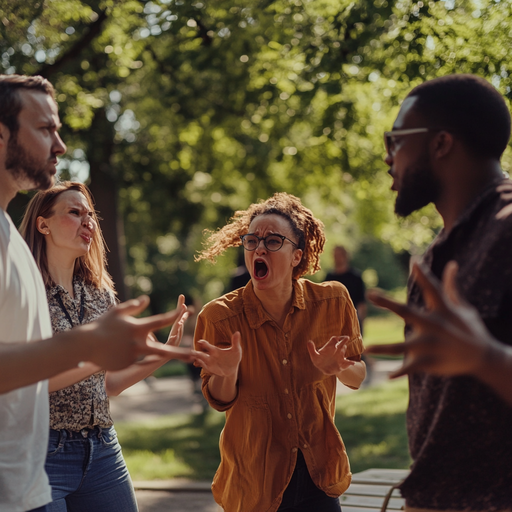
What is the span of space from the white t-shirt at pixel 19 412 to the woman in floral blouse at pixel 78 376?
0.77 m

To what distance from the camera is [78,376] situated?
2.86m

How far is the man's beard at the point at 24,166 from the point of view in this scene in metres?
2.22

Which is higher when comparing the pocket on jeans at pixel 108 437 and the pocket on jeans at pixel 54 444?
the pocket on jeans at pixel 54 444

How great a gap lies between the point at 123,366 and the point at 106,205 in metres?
10.5

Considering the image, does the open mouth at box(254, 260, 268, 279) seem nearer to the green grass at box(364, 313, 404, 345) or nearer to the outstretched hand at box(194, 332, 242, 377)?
the outstretched hand at box(194, 332, 242, 377)

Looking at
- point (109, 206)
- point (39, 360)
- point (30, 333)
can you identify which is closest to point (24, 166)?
point (30, 333)

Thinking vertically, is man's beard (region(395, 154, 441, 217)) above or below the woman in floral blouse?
above

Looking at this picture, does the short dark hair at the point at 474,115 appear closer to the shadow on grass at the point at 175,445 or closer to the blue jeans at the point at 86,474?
the blue jeans at the point at 86,474

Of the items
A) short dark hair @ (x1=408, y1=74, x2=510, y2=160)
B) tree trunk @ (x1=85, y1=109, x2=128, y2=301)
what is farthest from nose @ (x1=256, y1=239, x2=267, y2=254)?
tree trunk @ (x1=85, y1=109, x2=128, y2=301)

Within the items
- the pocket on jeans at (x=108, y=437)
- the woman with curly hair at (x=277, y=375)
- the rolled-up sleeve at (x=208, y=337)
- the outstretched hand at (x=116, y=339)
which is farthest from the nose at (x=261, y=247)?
the outstretched hand at (x=116, y=339)

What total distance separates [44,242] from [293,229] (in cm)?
128

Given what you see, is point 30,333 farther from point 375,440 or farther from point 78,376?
point 375,440

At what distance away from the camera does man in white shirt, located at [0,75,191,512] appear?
1.82 meters

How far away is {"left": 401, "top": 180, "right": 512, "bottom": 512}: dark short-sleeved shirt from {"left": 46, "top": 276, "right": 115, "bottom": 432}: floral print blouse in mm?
1638
